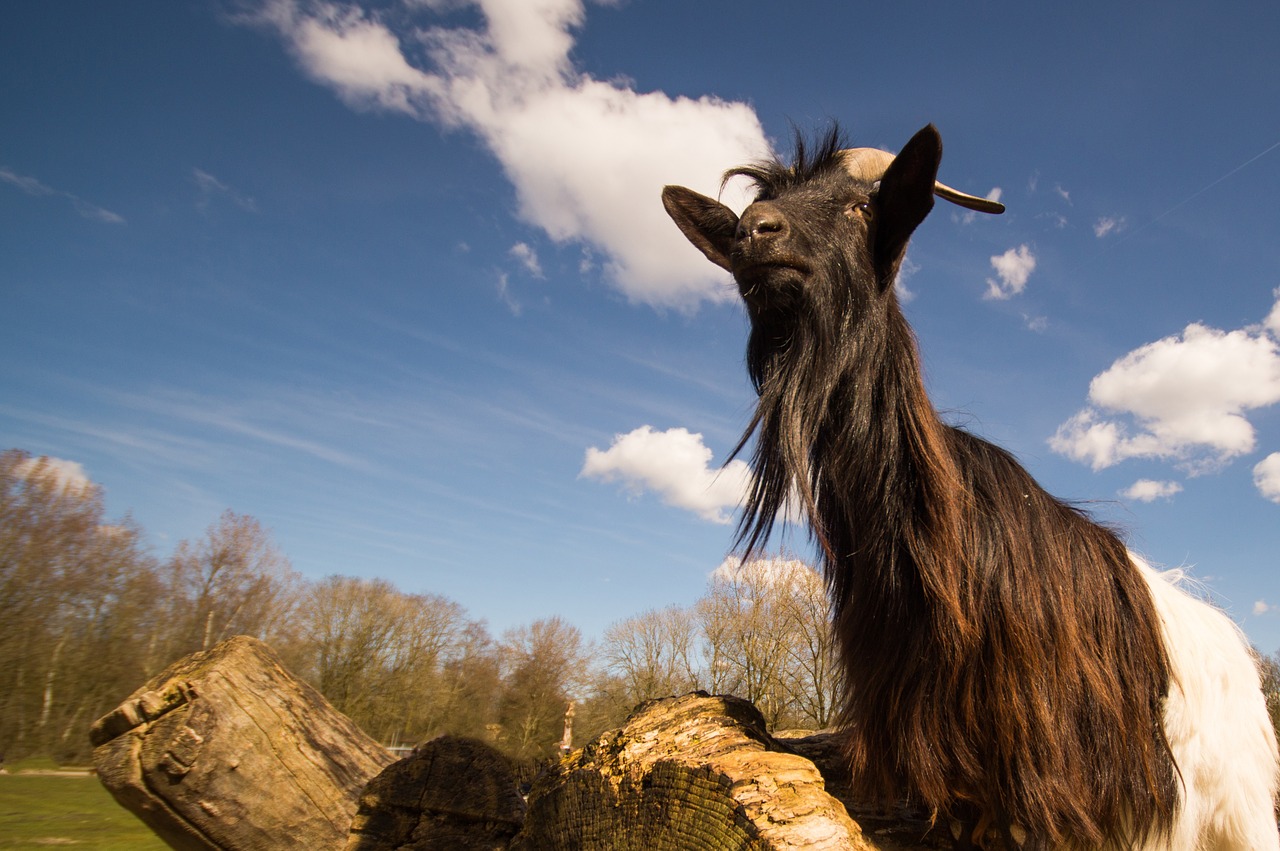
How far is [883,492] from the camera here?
2363mm

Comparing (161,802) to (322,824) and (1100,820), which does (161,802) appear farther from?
(1100,820)

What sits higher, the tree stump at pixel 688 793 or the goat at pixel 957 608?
the goat at pixel 957 608

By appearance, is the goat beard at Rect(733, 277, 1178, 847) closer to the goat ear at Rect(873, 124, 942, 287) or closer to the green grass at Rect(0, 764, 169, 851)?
the goat ear at Rect(873, 124, 942, 287)

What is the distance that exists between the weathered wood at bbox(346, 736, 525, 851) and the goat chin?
2.51 metres

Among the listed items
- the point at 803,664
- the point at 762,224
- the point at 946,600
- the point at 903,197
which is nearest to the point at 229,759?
the point at 946,600

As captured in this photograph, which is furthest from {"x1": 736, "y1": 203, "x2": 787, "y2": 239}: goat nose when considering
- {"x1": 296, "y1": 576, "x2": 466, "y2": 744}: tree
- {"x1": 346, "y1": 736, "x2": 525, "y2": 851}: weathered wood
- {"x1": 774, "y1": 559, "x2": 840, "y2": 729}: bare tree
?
{"x1": 296, "y1": 576, "x2": 466, "y2": 744}: tree

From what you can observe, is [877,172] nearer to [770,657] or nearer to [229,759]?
[229,759]

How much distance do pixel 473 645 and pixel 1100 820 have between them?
4538cm

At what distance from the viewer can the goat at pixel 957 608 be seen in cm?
217

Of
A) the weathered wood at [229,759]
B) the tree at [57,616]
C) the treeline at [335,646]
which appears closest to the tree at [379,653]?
the treeline at [335,646]

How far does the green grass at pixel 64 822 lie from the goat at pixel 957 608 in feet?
35.5

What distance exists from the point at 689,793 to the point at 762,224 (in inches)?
71.5

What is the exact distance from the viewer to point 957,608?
2.14 metres

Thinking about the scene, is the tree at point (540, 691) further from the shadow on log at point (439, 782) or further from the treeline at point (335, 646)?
the shadow on log at point (439, 782)
